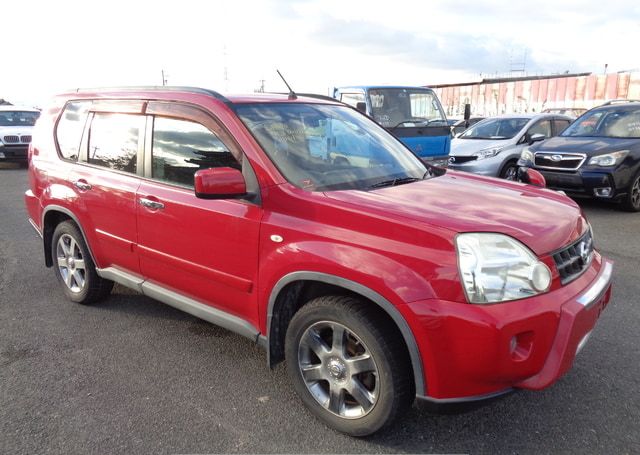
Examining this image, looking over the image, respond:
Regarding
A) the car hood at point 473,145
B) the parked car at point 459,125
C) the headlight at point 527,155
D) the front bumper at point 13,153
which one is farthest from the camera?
the front bumper at point 13,153

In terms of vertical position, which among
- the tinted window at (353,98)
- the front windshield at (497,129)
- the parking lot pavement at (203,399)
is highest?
the tinted window at (353,98)

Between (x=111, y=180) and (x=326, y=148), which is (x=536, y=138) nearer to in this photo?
(x=326, y=148)

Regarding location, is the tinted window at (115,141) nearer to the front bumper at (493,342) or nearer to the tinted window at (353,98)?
the front bumper at (493,342)

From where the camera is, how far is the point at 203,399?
3021 millimetres

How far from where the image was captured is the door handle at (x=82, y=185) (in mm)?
3938

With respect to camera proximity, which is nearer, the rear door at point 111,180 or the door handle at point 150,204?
the door handle at point 150,204

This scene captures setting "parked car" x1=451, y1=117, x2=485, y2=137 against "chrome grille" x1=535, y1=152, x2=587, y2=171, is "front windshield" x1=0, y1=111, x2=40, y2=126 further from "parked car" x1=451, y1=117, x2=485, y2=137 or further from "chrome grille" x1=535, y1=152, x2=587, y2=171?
"chrome grille" x1=535, y1=152, x2=587, y2=171

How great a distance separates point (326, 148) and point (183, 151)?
3.05ft

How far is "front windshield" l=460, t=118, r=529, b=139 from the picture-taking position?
10.1m

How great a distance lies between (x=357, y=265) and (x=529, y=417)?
1362 millimetres

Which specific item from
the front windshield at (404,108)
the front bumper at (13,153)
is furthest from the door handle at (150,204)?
the front bumper at (13,153)

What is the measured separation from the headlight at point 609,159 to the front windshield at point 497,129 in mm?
2379

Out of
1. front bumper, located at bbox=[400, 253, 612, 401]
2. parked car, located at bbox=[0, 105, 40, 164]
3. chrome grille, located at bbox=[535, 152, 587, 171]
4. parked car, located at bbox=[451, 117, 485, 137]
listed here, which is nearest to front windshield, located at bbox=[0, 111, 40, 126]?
parked car, located at bbox=[0, 105, 40, 164]

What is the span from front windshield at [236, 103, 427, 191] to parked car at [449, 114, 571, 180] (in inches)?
233
